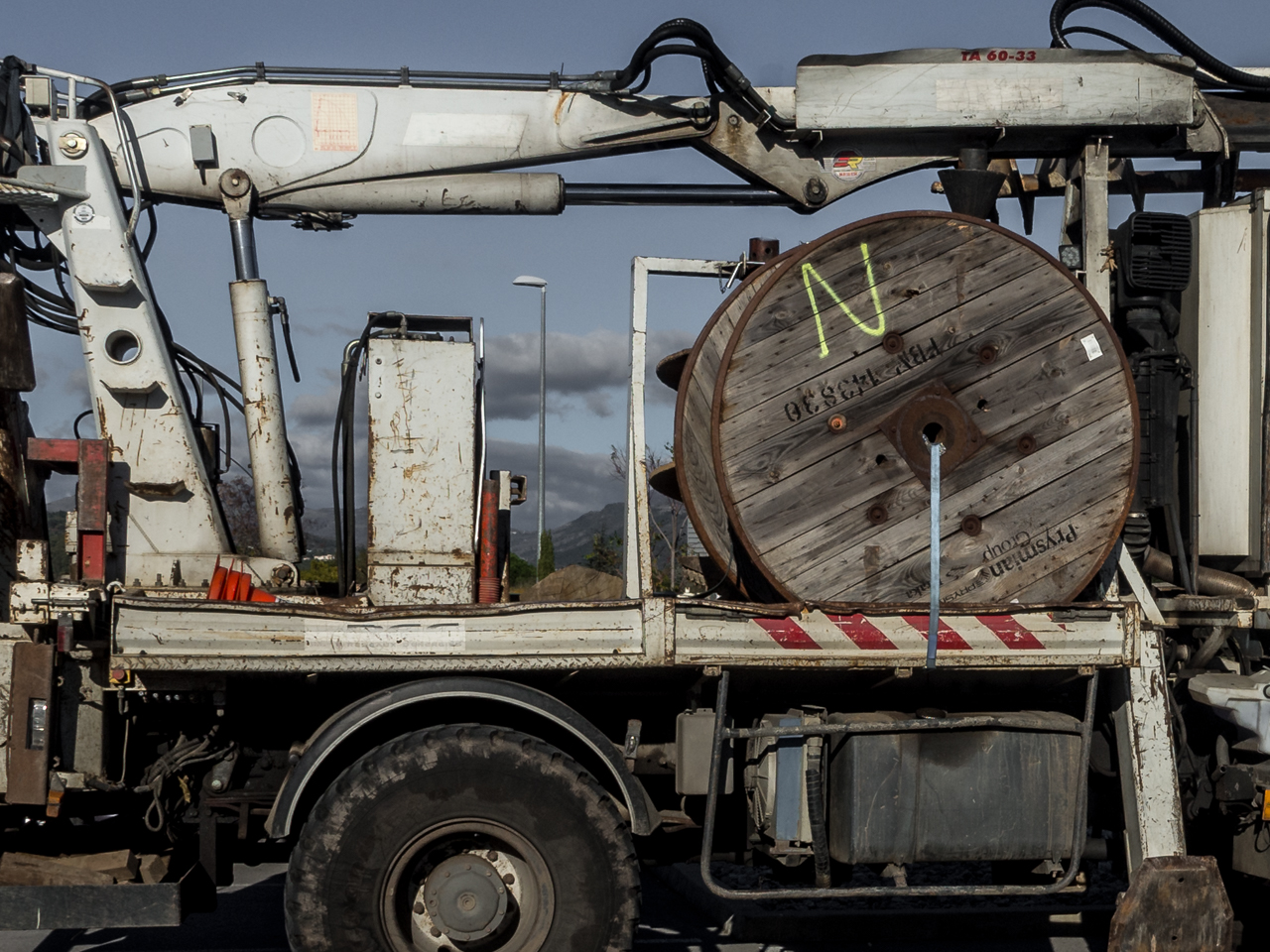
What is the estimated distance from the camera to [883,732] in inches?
179

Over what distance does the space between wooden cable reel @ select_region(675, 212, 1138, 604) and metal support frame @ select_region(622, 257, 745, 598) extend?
0.59 ft

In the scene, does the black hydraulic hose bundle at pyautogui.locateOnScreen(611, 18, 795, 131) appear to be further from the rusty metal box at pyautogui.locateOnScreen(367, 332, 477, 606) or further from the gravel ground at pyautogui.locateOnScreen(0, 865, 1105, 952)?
the gravel ground at pyautogui.locateOnScreen(0, 865, 1105, 952)

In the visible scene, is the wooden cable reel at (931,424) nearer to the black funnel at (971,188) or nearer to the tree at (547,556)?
the black funnel at (971,188)

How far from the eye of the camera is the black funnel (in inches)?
208

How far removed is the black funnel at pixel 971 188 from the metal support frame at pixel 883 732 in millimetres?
2099

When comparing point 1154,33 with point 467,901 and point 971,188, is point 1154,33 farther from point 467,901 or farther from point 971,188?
point 467,901

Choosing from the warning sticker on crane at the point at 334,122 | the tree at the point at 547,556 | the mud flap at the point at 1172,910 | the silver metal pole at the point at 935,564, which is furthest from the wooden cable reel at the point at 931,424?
the tree at the point at 547,556

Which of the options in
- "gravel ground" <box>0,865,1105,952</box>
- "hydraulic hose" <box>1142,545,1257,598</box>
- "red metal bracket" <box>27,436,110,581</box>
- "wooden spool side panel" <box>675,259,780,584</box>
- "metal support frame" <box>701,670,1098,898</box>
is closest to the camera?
"metal support frame" <box>701,670,1098,898</box>

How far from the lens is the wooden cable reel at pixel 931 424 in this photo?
464 centimetres

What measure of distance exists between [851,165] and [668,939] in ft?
12.4

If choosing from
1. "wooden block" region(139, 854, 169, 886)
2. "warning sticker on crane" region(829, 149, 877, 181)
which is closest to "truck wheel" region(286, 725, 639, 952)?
"wooden block" region(139, 854, 169, 886)

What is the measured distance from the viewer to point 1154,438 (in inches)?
197

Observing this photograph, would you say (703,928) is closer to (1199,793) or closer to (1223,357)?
(1199,793)

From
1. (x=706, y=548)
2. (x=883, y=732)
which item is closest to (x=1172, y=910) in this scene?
(x=883, y=732)
